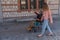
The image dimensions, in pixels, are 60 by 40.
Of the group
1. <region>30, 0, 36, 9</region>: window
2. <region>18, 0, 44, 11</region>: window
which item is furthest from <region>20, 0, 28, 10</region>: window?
<region>30, 0, 36, 9</region>: window

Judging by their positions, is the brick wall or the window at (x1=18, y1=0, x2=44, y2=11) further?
the window at (x1=18, y1=0, x2=44, y2=11)

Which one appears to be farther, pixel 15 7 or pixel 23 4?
pixel 23 4

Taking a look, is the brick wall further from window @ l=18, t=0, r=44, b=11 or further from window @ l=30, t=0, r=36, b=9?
window @ l=30, t=0, r=36, b=9

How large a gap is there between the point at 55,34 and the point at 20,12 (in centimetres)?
484

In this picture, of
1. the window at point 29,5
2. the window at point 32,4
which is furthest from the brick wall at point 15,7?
the window at point 32,4

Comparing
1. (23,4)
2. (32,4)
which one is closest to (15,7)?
(23,4)

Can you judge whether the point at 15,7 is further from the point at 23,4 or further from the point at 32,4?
the point at 32,4

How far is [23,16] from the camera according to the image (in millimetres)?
14000

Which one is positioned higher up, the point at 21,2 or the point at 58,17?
the point at 21,2

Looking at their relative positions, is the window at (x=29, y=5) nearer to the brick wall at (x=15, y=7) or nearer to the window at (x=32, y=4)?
the window at (x=32, y=4)

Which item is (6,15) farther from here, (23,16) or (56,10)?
(56,10)

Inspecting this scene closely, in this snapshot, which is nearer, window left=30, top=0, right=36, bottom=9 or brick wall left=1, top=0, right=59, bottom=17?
brick wall left=1, top=0, right=59, bottom=17

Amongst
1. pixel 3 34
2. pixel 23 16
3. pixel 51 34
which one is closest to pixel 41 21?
pixel 51 34

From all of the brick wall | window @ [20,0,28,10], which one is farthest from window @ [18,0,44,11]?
the brick wall
